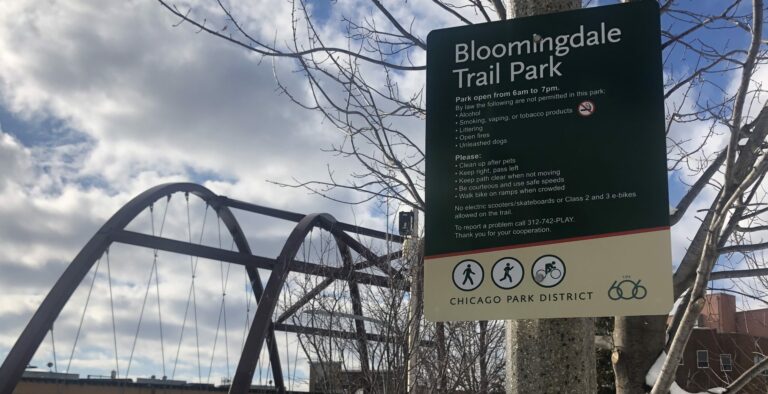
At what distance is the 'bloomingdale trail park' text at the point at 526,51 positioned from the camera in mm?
2590

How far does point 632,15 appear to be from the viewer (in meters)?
2.58

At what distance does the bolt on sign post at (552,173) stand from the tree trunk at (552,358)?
0.45ft

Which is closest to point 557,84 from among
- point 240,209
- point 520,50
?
point 520,50

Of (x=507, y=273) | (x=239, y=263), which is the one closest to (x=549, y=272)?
(x=507, y=273)

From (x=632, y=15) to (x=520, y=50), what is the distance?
37 cm

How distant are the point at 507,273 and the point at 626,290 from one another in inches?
13.8

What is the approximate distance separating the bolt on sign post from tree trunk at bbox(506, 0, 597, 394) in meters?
0.14

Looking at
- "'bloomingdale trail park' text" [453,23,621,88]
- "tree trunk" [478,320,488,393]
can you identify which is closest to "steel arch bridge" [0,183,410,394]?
"tree trunk" [478,320,488,393]

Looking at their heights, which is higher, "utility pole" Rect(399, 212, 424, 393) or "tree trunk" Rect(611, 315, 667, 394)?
"utility pole" Rect(399, 212, 424, 393)

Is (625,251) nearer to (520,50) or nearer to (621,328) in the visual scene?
(520,50)

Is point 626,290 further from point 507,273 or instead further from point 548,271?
point 507,273

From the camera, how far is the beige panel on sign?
230cm

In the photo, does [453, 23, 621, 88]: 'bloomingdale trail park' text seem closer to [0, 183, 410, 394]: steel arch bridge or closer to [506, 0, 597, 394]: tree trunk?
[506, 0, 597, 394]: tree trunk

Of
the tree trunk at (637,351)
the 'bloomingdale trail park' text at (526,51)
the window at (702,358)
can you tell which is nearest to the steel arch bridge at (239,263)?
the tree trunk at (637,351)
